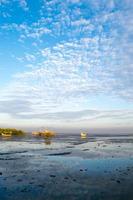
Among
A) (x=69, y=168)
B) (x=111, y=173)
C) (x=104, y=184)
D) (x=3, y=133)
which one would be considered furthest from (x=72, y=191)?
(x=3, y=133)

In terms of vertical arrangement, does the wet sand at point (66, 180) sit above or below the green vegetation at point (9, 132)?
below

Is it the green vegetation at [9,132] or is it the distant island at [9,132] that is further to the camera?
the green vegetation at [9,132]

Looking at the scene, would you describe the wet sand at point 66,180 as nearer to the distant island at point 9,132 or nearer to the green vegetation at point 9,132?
the distant island at point 9,132

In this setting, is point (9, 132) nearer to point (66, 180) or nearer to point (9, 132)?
point (9, 132)

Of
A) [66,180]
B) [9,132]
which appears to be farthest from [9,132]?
[66,180]

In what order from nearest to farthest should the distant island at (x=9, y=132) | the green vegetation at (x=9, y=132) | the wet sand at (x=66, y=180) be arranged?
the wet sand at (x=66, y=180) → the distant island at (x=9, y=132) → the green vegetation at (x=9, y=132)

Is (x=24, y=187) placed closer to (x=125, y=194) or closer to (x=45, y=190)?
(x=45, y=190)

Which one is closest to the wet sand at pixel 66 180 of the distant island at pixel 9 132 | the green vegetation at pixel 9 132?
the distant island at pixel 9 132

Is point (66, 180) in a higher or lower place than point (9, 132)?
lower

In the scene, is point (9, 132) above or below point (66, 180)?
above

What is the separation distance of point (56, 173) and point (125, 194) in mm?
9271

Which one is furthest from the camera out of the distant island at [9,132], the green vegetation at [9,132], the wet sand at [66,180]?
the green vegetation at [9,132]

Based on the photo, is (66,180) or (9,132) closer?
(66,180)

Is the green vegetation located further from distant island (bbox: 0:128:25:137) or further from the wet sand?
the wet sand
